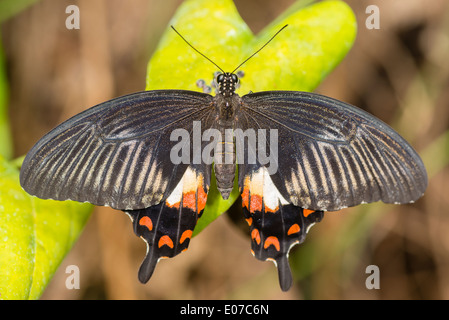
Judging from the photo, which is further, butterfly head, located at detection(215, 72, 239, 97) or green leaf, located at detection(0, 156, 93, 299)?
butterfly head, located at detection(215, 72, 239, 97)

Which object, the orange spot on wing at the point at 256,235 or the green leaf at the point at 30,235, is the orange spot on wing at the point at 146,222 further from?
the orange spot on wing at the point at 256,235

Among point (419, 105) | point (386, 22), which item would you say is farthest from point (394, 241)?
point (386, 22)

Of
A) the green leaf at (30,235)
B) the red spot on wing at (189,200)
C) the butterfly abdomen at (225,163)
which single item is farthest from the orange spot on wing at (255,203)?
the green leaf at (30,235)

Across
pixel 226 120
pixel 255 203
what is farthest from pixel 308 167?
pixel 226 120

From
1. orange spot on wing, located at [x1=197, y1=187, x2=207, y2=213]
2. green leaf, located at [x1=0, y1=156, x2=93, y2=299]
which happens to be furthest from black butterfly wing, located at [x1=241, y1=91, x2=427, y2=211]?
green leaf, located at [x1=0, y1=156, x2=93, y2=299]

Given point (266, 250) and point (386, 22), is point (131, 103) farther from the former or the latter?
point (386, 22)

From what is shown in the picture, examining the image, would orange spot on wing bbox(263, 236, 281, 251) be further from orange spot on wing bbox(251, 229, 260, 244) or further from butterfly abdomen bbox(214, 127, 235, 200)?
butterfly abdomen bbox(214, 127, 235, 200)

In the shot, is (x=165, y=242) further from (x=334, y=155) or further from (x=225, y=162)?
(x=334, y=155)
